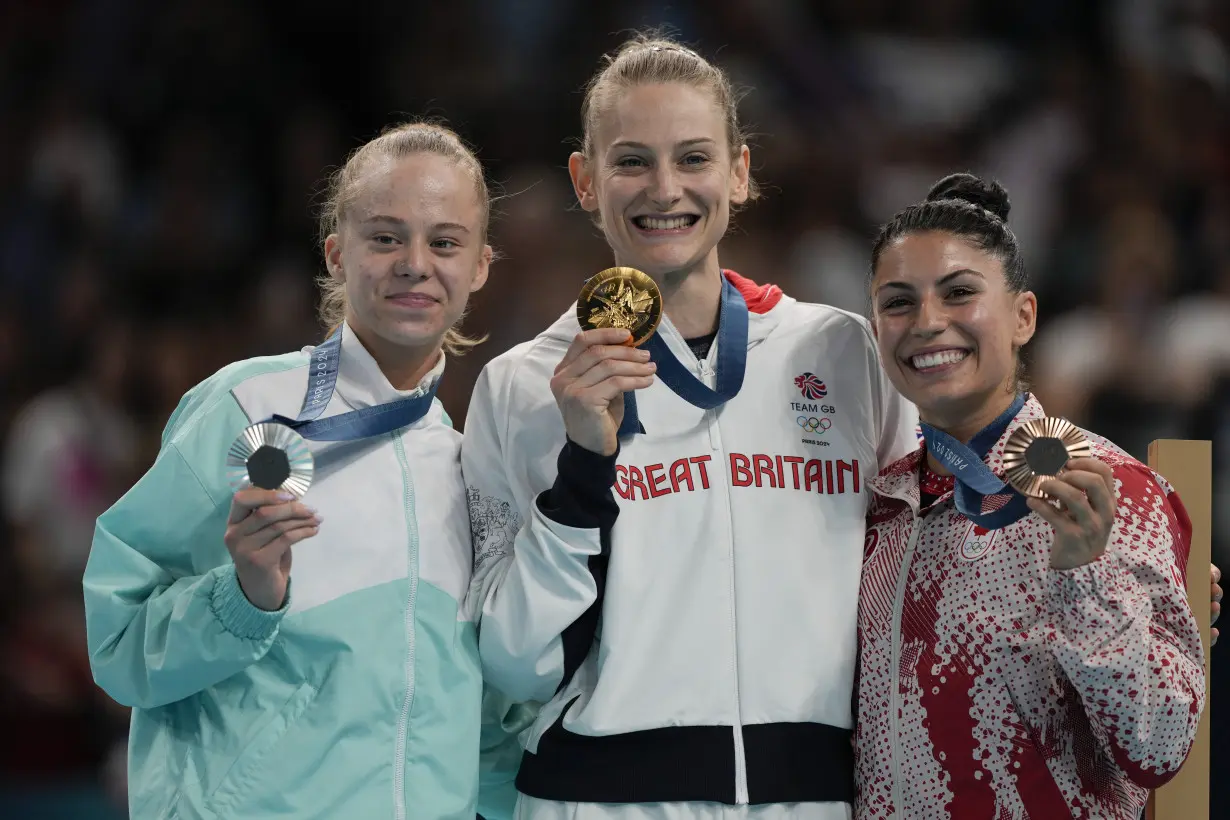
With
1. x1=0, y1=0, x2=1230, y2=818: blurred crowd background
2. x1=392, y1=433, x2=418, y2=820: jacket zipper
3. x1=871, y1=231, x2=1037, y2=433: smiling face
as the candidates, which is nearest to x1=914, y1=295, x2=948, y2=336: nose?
x1=871, y1=231, x2=1037, y2=433: smiling face

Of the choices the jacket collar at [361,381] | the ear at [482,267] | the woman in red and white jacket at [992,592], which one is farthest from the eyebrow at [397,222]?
the woman in red and white jacket at [992,592]

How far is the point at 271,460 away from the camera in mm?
2271

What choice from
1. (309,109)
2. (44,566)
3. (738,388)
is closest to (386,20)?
(309,109)

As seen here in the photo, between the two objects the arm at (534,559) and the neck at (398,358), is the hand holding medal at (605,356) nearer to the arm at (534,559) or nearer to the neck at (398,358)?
the arm at (534,559)

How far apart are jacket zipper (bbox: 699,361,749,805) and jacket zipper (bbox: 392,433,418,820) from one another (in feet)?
1.98

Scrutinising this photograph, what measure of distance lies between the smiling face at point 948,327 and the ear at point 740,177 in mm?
426

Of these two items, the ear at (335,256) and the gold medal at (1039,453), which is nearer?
the gold medal at (1039,453)

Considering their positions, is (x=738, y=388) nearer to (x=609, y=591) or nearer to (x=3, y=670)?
(x=609, y=591)

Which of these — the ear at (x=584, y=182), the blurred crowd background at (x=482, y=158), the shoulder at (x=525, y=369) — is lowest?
the shoulder at (x=525, y=369)

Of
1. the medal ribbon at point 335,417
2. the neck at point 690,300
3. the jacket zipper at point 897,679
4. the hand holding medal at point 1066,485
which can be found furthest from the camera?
the neck at point 690,300

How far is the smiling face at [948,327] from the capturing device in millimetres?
2570

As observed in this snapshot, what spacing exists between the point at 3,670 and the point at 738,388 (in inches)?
161

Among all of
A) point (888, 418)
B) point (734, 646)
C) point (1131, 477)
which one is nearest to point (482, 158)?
point (888, 418)

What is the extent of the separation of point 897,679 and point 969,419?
1.73 ft
